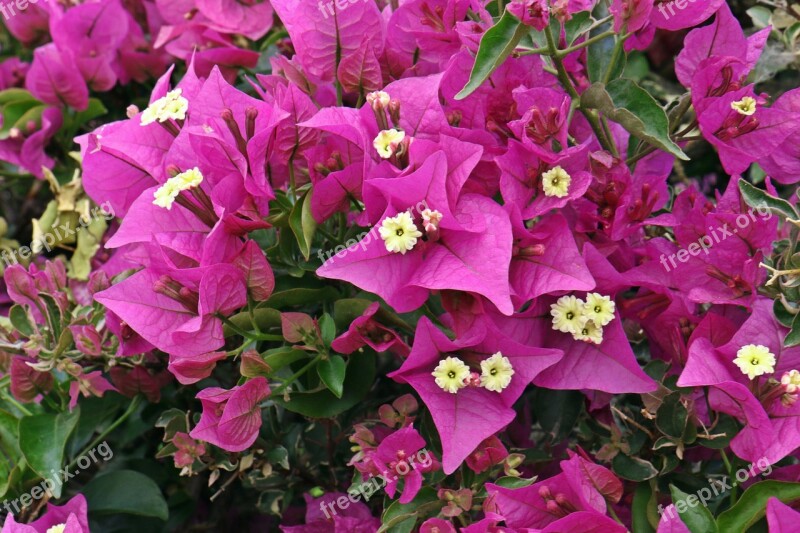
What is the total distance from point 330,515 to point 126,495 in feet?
0.84

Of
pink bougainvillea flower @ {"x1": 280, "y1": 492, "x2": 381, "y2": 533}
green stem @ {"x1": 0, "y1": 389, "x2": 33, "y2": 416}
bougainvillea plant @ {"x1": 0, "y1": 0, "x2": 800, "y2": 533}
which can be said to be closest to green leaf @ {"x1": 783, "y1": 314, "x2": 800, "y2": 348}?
bougainvillea plant @ {"x1": 0, "y1": 0, "x2": 800, "y2": 533}

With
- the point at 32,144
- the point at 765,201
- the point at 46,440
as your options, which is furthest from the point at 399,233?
the point at 32,144

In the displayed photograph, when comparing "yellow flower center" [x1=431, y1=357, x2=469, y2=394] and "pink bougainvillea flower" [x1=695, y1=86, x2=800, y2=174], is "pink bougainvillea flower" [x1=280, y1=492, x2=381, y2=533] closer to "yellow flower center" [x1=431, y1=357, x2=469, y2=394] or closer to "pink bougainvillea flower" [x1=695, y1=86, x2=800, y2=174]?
"yellow flower center" [x1=431, y1=357, x2=469, y2=394]

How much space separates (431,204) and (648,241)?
0.25m

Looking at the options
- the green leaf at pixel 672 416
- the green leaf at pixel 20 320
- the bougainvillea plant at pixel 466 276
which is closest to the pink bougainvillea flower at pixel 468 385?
the bougainvillea plant at pixel 466 276

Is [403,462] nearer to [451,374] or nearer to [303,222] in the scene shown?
[451,374]

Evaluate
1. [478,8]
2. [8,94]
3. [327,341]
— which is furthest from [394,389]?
[8,94]

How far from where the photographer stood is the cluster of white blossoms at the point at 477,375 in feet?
2.40

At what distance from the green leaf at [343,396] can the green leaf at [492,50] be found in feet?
0.99

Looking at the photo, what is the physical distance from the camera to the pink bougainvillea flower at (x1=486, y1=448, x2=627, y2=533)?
712 millimetres

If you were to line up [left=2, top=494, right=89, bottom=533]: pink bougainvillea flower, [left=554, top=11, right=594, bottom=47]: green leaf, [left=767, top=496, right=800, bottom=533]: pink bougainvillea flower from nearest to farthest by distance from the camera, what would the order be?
[left=767, top=496, right=800, bottom=533]: pink bougainvillea flower → [left=554, top=11, right=594, bottom=47]: green leaf → [left=2, top=494, right=89, bottom=533]: pink bougainvillea flower

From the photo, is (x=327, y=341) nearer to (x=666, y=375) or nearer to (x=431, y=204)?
(x=431, y=204)

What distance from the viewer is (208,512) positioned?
1.16 metres

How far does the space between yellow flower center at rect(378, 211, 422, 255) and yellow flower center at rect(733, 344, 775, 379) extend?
296mm
